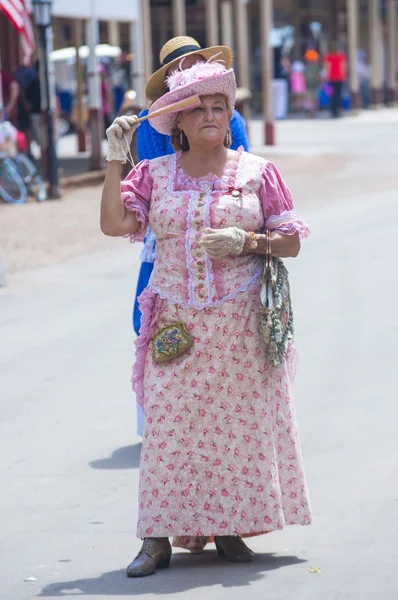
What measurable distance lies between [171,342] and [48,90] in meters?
15.6

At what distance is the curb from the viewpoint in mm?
21312

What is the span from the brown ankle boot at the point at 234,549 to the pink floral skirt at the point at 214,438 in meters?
0.16

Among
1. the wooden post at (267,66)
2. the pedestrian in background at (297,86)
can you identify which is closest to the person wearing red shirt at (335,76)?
the pedestrian in background at (297,86)

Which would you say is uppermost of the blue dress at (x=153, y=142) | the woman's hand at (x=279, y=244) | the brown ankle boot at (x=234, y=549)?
the blue dress at (x=153, y=142)

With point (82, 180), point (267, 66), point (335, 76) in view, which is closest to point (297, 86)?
point (335, 76)

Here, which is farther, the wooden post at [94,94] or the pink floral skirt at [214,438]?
the wooden post at [94,94]

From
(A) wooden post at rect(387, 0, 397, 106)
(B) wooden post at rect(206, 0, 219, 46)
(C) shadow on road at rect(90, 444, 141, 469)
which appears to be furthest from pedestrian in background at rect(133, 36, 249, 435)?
(A) wooden post at rect(387, 0, 397, 106)

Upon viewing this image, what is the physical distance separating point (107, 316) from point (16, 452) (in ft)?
12.7

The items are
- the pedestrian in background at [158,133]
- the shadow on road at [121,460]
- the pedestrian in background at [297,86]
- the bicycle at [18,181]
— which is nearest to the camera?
the pedestrian in background at [158,133]

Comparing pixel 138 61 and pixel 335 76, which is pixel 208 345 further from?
pixel 335 76

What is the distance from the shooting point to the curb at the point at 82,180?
2131 cm

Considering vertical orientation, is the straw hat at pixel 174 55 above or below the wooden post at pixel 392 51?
below

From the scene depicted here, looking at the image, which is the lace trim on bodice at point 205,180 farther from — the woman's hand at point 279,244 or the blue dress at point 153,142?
the blue dress at point 153,142

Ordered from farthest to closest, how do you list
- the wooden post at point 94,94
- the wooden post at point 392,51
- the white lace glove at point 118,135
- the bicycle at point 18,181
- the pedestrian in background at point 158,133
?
1. the wooden post at point 392,51
2. the wooden post at point 94,94
3. the bicycle at point 18,181
4. the pedestrian in background at point 158,133
5. the white lace glove at point 118,135
